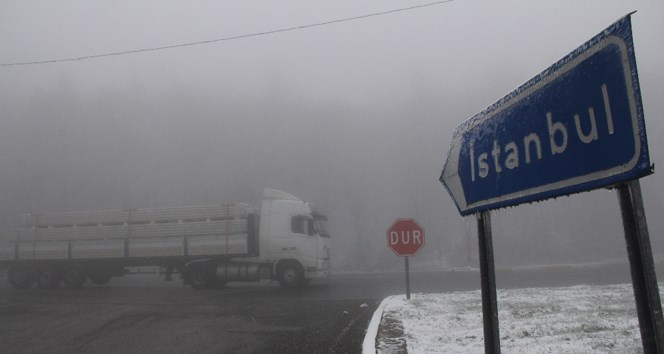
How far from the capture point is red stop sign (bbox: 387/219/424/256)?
1141cm

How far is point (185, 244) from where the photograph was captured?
1684cm

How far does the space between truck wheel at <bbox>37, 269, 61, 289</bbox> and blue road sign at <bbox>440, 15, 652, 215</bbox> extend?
2026 centimetres

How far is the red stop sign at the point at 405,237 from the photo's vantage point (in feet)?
37.4

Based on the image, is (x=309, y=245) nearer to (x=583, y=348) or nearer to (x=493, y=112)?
(x=583, y=348)

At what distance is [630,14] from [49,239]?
2128 centimetres

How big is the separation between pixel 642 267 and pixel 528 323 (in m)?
5.85

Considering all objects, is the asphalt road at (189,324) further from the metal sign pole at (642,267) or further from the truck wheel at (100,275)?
the truck wheel at (100,275)

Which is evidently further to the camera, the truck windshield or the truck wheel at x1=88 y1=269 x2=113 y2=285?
the truck wheel at x1=88 y1=269 x2=113 y2=285

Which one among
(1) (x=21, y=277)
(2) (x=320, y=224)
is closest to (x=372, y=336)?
(2) (x=320, y=224)

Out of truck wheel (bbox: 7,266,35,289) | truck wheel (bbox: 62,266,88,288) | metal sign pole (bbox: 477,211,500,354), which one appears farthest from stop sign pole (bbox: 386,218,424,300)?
truck wheel (bbox: 7,266,35,289)

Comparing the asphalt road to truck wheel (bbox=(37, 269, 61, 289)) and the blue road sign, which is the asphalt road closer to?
the blue road sign

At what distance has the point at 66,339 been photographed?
7.26 metres

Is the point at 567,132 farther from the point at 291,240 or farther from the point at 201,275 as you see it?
the point at 201,275

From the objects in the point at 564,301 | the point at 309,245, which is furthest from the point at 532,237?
the point at 564,301
